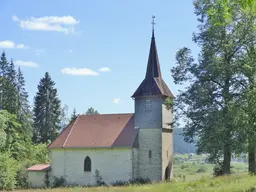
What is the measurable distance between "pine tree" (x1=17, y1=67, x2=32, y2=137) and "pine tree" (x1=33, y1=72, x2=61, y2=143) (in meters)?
1.58

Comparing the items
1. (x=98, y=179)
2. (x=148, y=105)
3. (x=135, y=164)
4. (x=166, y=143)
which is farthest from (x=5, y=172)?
(x=166, y=143)

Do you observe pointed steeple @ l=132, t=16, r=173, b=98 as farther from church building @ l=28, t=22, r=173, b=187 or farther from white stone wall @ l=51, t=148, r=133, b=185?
white stone wall @ l=51, t=148, r=133, b=185

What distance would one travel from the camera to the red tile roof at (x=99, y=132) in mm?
39875

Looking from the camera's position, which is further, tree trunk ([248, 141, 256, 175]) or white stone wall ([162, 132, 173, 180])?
white stone wall ([162, 132, 173, 180])

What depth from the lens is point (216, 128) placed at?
29062mm

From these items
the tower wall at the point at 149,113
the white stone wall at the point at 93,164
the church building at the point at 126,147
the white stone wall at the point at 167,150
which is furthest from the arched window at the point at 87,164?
the white stone wall at the point at 167,150

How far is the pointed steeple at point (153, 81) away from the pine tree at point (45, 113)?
2548 cm

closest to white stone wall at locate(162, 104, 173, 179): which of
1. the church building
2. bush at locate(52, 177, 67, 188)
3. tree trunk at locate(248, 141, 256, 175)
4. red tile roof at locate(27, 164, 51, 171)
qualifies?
the church building

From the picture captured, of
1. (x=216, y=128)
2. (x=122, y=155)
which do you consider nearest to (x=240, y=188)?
(x=216, y=128)

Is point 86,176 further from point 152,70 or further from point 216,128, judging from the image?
point 216,128

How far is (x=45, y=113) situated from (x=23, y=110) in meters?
3.67

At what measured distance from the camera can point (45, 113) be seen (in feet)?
204

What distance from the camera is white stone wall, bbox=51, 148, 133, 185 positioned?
39.1 m

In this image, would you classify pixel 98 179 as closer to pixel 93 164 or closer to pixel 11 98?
pixel 93 164
